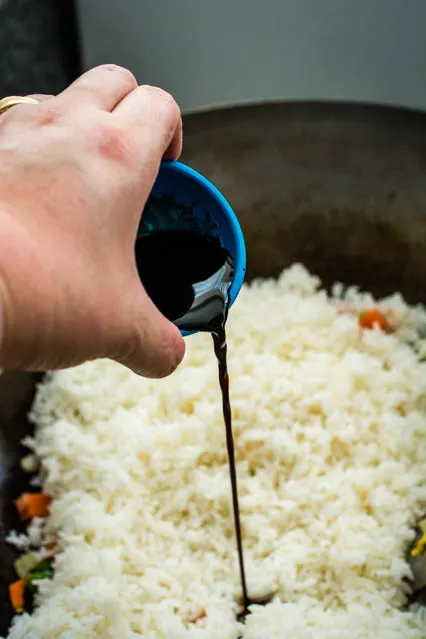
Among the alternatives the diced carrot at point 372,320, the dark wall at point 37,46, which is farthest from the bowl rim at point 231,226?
the dark wall at point 37,46

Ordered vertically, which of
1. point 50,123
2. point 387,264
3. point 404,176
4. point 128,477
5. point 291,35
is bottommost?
point 128,477

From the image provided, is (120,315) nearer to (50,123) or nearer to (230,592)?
(50,123)

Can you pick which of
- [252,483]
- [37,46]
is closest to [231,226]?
[252,483]

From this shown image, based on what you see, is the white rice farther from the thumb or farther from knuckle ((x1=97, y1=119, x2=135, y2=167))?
knuckle ((x1=97, y1=119, x2=135, y2=167))

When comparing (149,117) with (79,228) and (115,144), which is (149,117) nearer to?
(115,144)

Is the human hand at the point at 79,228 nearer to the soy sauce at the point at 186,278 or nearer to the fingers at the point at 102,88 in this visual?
the fingers at the point at 102,88

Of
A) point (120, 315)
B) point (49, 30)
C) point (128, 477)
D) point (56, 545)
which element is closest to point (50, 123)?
point (120, 315)
